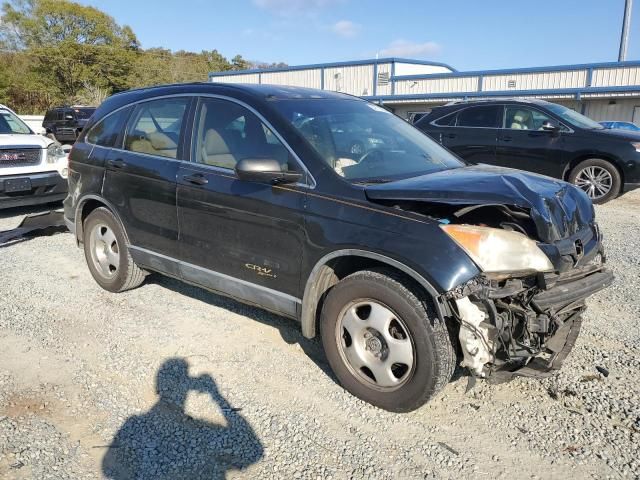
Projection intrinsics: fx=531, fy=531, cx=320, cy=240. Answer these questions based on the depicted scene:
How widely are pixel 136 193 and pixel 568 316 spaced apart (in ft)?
11.4

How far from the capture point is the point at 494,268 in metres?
2.85

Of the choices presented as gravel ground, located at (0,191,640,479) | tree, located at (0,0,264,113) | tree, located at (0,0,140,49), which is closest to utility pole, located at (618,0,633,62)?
gravel ground, located at (0,191,640,479)

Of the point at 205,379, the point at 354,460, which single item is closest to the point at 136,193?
the point at 205,379

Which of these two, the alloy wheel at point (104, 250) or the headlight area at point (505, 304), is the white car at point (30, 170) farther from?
the headlight area at point (505, 304)

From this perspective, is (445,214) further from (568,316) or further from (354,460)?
(354,460)

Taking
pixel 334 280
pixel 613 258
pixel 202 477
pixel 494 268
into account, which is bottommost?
pixel 202 477

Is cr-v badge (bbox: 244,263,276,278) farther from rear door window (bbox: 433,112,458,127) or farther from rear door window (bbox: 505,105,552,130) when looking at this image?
rear door window (bbox: 433,112,458,127)

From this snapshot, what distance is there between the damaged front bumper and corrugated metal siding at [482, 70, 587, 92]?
29211 millimetres

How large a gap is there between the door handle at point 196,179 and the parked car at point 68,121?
22.4 meters

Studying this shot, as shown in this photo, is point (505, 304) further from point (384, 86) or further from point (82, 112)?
point (384, 86)

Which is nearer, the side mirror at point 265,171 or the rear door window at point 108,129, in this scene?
the side mirror at point 265,171

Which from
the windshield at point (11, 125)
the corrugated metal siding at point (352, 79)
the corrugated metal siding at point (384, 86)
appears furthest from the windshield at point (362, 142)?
the corrugated metal siding at point (352, 79)

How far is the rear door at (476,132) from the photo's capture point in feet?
33.2

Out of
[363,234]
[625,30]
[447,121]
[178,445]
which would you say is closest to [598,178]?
[447,121]
